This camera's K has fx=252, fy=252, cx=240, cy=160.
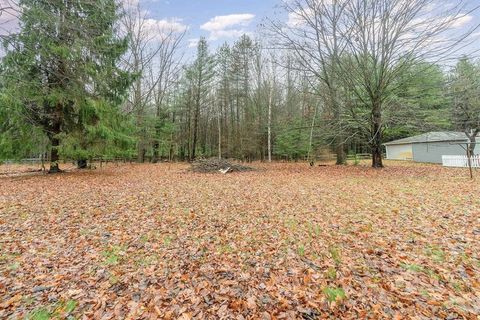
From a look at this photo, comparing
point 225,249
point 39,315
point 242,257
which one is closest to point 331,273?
point 242,257

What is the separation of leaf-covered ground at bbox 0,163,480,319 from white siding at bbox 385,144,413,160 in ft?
65.1

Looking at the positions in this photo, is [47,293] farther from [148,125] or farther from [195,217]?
[148,125]

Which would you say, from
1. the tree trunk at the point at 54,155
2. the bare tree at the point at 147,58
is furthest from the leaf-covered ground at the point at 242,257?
the bare tree at the point at 147,58

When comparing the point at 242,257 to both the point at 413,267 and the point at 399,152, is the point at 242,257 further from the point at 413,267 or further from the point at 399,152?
the point at 399,152

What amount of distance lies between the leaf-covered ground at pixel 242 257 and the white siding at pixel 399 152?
19.8 meters

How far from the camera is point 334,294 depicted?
9.80 ft

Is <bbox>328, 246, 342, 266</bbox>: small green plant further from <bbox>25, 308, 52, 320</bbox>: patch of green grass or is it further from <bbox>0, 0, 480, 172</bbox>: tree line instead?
<bbox>0, 0, 480, 172</bbox>: tree line

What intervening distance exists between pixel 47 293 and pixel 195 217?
2908mm

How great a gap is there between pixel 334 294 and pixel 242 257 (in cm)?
140

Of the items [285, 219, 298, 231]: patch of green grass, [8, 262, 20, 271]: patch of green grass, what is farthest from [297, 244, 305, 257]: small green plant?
[8, 262, 20, 271]: patch of green grass

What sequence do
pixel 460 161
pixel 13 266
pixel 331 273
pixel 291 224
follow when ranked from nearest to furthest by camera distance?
pixel 331 273 → pixel 13 266 → pixel 291 224 → pixel 460 161

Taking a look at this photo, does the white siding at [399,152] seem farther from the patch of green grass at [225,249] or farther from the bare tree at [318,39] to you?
the patch of green grass at [225,249]

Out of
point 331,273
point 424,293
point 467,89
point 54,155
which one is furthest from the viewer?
point 467,89

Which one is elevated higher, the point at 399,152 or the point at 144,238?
the point at 399,152
